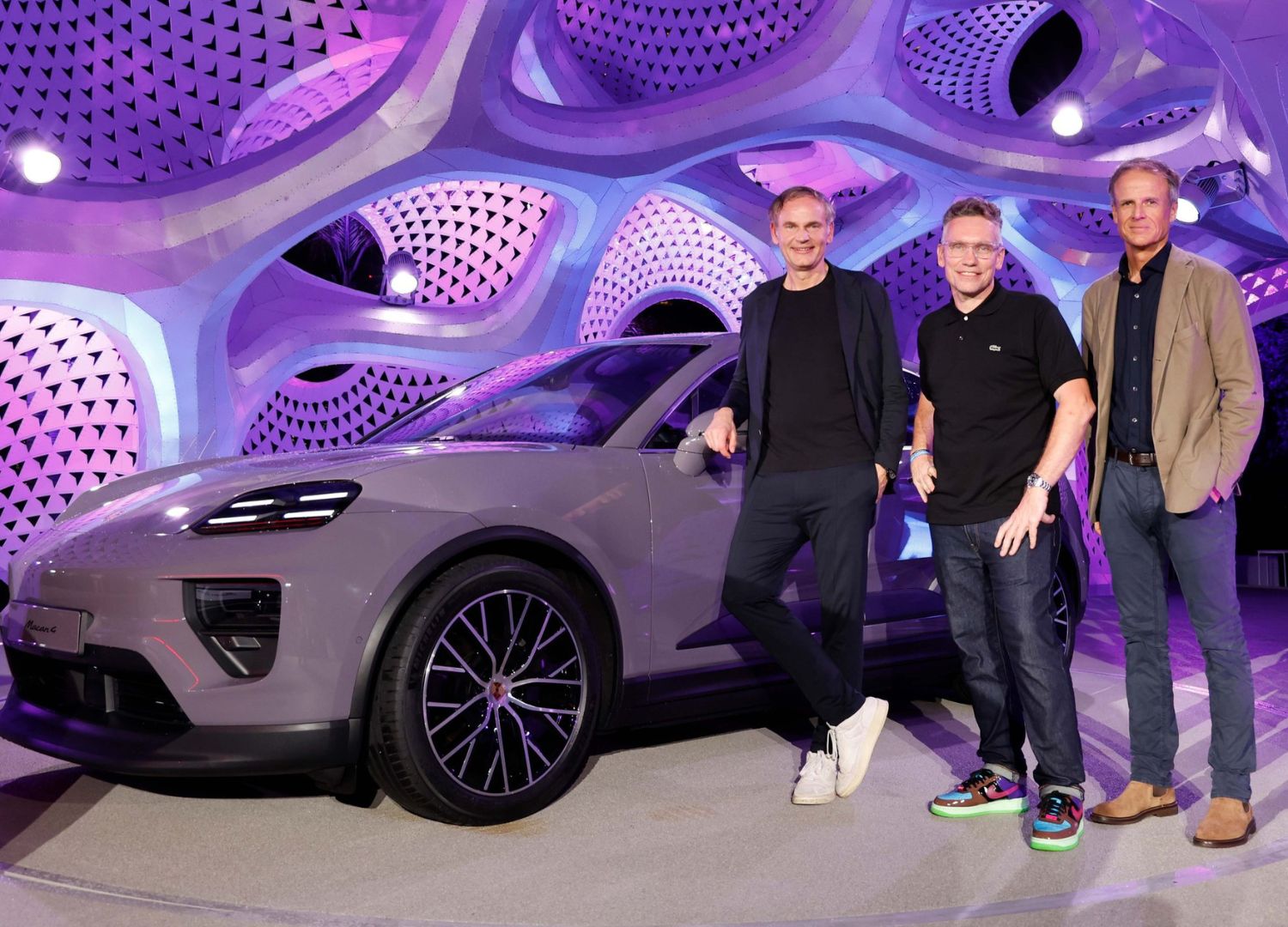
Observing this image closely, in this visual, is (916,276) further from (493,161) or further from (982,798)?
(982,798)

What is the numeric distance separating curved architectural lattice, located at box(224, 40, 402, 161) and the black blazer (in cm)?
1105

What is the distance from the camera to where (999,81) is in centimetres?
1906

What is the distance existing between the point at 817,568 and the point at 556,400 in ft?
3.81

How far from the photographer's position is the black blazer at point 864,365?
11.6ft

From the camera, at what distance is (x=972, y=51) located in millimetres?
18469

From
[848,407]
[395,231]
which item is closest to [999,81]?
[395,231]

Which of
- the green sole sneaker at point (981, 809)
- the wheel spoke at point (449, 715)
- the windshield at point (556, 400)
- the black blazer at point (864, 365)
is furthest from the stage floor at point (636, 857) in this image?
the windshield at point (556, 400)

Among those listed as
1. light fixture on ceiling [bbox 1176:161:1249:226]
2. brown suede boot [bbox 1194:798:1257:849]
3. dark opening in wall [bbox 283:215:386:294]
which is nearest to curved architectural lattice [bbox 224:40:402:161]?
dark opening in wall [bbox 283:215:386:294]

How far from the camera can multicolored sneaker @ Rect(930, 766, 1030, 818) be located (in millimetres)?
3471

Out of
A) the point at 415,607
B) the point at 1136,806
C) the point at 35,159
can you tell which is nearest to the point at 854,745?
the point at 1136,806

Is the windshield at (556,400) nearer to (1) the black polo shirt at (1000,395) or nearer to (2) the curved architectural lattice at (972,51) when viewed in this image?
(1) the black polo shirt at (1000,395)

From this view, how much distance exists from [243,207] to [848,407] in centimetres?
905

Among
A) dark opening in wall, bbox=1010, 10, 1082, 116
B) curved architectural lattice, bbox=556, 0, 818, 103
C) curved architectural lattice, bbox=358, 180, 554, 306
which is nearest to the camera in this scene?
curved architectural lattice, bbox=358, 180, 554, 306

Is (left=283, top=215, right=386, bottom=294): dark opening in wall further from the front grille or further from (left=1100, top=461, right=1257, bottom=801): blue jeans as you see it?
(left=1100, top=461, right=1257, bottom=801): blue jeans
